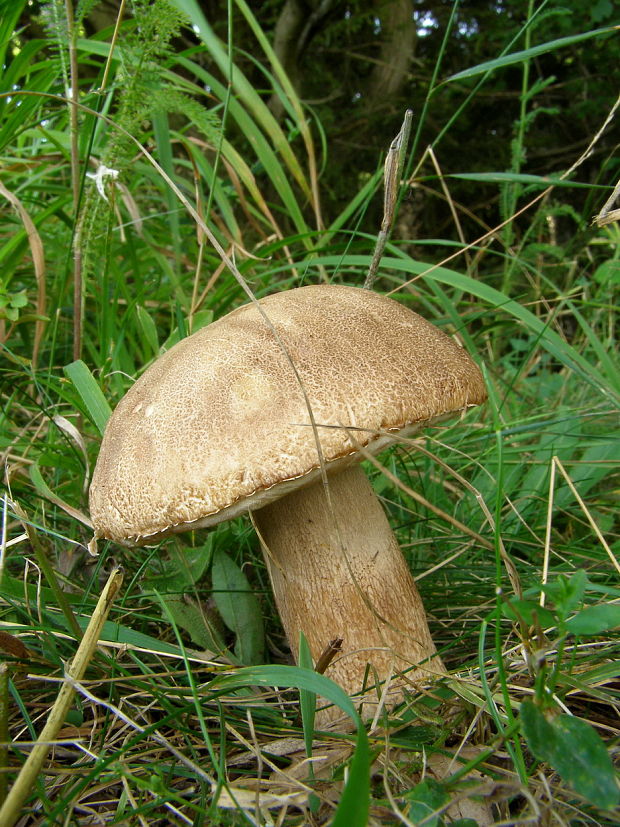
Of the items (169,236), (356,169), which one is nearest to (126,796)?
(169,236)

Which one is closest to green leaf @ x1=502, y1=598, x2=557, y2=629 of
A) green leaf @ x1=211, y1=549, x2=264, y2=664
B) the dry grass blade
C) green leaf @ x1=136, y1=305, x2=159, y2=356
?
green leaf @ x1=211, y1=549, x2=264, y2=664

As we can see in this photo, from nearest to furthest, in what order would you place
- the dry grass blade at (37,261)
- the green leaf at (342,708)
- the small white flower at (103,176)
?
the green leaf at (342,708), the small white flower at (103,176), the dry grass blade at (37,261)

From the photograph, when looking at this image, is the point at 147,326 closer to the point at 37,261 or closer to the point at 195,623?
the point at 37,261

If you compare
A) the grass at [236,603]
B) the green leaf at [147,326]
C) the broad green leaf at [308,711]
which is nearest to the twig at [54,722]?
the grass at [236,603]

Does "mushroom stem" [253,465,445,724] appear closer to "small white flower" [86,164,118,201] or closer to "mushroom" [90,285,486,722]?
"mushroom" [90,285,486,722]

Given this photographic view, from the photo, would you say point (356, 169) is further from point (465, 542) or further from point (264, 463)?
point (264, 463)

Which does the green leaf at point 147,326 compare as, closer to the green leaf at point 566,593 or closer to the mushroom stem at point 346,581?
the mushroom stem at point 346,581
